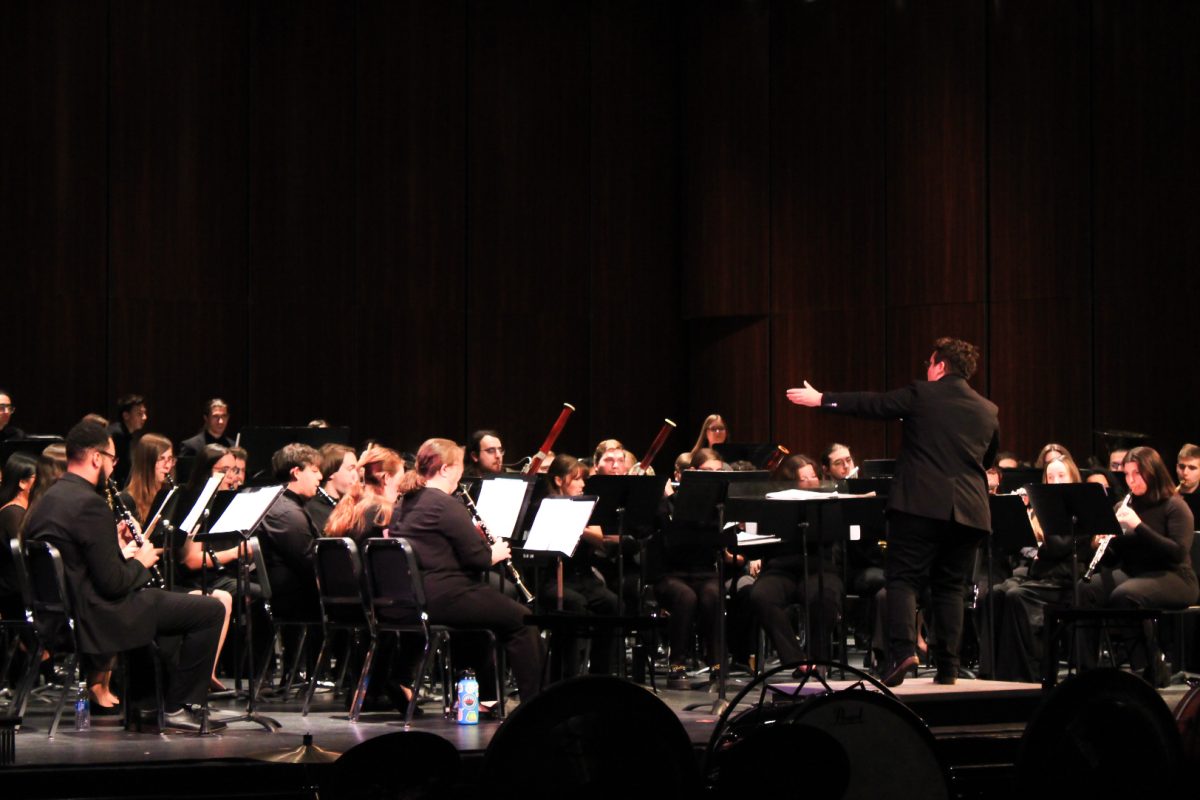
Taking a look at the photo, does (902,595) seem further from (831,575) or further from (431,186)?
(431,186)

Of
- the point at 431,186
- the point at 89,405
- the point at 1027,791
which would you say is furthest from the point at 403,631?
the point at 431,186

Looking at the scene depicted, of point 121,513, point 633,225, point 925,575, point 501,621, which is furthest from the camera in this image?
point 633,225

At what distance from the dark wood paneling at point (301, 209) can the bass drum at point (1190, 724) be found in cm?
976

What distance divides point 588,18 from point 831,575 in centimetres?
714

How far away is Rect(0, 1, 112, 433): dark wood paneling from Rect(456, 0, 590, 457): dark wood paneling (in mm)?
3047

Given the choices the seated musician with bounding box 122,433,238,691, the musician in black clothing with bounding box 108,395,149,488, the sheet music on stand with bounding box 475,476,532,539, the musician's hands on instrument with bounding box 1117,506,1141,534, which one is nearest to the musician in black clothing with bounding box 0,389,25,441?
the musician in black clothing with bounding box 108,395,149,488

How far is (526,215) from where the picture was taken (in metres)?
13.6

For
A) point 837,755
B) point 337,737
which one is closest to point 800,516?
point 337,737

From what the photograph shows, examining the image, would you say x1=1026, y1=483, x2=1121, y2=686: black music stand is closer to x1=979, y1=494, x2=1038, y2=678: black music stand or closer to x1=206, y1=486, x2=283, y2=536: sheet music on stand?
x1=979, y1=494, x2=1038, y2=678: black music stand

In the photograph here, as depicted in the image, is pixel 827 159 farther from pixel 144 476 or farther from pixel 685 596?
pixel 144 476

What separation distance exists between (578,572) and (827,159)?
5.75 metres

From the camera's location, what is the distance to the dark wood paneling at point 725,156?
530 inches

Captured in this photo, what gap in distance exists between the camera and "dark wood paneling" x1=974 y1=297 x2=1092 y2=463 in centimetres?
1123

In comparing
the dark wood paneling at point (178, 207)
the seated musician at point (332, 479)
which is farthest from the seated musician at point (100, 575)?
the dark wood paneling at point (178, 207)
